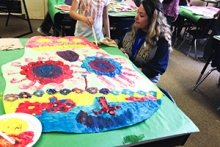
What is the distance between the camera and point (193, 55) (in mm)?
3615

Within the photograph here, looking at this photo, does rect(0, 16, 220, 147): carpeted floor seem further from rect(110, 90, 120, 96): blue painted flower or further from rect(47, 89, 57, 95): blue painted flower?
rect(47, 89, 57, 95): blue painted flower

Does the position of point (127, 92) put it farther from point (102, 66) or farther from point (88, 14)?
point (88, 14)

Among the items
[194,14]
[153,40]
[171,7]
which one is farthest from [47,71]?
[194,14]

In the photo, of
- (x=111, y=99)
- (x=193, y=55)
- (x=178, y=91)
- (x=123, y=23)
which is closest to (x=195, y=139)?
(x=178, y=91)

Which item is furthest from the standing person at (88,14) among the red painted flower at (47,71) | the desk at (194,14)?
the desk at (194,14)

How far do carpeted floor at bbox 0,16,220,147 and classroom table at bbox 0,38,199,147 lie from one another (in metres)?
0.96

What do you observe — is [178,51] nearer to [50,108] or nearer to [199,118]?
[199,118]

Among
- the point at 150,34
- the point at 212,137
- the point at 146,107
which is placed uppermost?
the point at 150,34

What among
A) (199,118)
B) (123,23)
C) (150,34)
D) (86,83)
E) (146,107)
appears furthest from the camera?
(123,23)

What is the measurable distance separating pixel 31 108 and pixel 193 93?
215 centimetres

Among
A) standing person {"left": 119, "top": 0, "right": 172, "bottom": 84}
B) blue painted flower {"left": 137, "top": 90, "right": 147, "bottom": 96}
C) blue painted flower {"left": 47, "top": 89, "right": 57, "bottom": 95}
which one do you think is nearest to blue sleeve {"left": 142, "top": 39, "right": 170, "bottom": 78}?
standing person {"left": 119, "top": 0, "right": 172, "bottom": 84}

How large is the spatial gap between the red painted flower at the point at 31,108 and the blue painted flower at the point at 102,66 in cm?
41

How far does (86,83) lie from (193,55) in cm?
304

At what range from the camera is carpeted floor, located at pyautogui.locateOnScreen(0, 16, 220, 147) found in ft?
6.15
